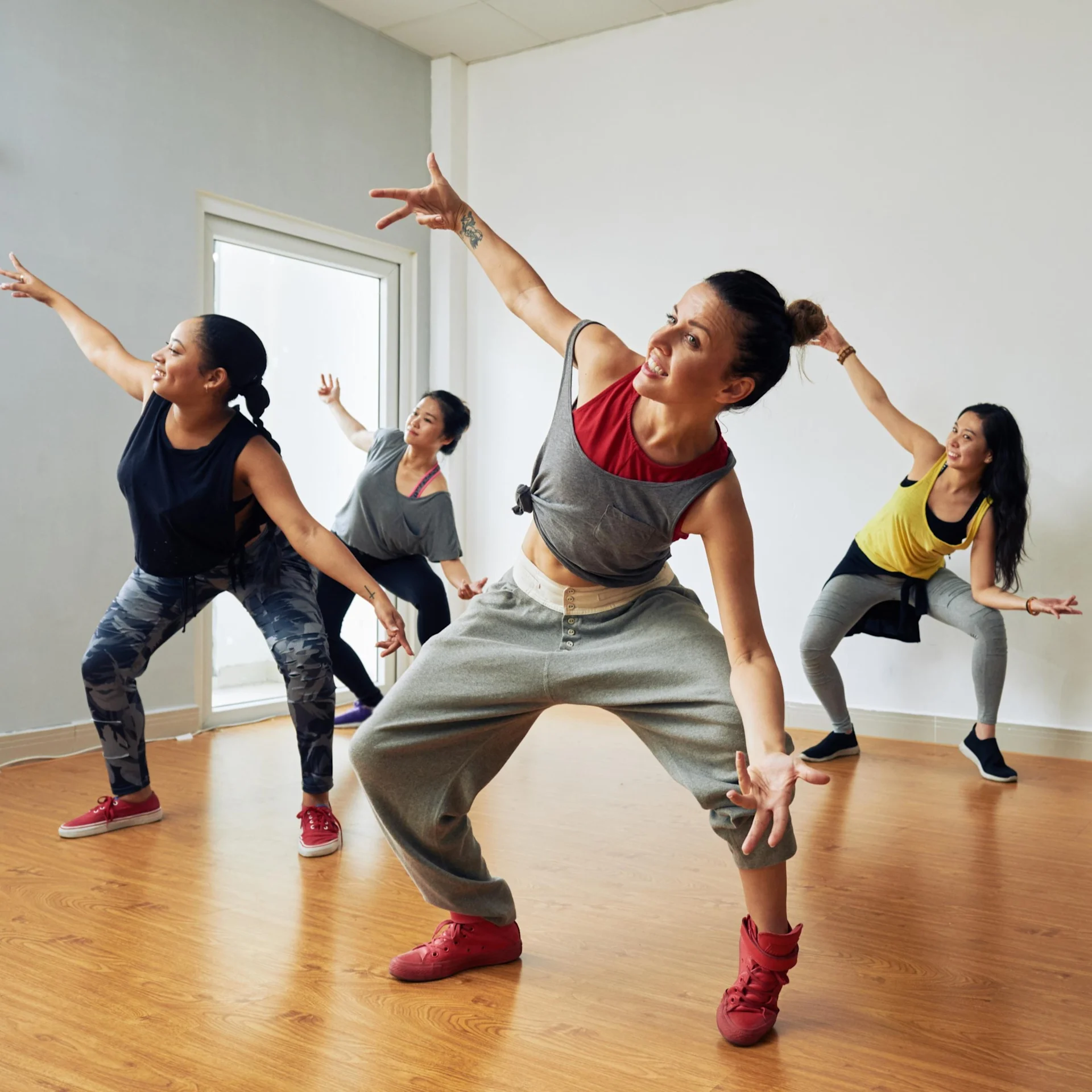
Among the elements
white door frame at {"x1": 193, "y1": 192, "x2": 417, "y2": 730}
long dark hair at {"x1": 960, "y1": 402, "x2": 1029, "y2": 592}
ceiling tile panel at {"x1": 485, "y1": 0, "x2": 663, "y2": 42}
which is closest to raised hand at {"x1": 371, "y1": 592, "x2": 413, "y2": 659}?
white door frame at {"x1": 193, "y1": 192, "x2": 417, "y2": 730}

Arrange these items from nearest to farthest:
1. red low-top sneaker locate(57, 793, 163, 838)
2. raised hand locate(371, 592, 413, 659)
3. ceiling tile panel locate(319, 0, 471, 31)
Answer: raised hand locate(371, 592, 413, 659) → red low-top sneaker locate(57, 793, 163, 838) → ceiling tile panel locate(319, 0, 471, 31)

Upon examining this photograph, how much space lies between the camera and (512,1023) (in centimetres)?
184

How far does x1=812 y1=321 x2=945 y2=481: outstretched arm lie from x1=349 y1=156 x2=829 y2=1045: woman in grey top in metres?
2.21

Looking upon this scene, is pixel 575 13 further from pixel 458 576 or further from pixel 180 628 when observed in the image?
pixel 180 628

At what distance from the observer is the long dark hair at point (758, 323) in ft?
5.75

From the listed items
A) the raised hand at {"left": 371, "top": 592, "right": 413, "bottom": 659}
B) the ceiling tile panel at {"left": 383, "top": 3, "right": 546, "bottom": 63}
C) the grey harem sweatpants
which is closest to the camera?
the grey harem sweatpants

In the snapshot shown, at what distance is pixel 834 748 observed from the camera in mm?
4004

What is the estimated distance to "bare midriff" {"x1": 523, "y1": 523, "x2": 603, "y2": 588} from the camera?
193 centimetres


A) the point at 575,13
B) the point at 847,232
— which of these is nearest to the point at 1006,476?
the point at 847,232

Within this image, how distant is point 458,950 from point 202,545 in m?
1.32

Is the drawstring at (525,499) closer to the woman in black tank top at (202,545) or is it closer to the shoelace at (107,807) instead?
the woman in black tank top at (202,545)

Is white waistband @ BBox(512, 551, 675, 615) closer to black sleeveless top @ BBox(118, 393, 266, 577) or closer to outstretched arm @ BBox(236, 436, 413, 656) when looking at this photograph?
outstretched arm @ BBox(236, 436, 413, 656)

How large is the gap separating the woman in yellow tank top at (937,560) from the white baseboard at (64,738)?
2.32m

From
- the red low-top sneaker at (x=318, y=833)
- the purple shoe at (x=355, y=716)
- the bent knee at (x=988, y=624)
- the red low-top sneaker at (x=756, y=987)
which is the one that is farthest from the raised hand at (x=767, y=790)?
the purple shoe at (x=355, y=716)
